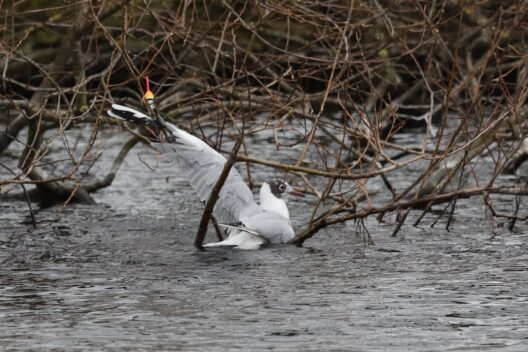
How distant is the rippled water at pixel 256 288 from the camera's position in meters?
8.81

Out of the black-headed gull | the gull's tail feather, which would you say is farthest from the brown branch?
the gull's tail feather

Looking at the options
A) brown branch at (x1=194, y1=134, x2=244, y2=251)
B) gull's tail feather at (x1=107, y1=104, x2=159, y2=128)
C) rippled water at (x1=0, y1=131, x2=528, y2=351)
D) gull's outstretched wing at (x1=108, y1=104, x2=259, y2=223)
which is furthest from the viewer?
gull's outstretched wing at (x1=108, y1=104, x2=259, y2=223)

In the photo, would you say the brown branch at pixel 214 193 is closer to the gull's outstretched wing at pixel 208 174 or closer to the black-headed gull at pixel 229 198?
the black-headed gull at pixel 229 198

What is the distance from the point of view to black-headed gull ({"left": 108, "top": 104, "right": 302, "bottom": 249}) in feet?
41.4

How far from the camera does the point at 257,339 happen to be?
873cm

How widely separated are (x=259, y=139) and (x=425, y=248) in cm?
947

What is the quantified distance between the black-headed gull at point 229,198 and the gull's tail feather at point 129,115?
82 centimetres

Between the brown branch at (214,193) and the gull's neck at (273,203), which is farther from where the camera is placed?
the gull's neck at (273,203)

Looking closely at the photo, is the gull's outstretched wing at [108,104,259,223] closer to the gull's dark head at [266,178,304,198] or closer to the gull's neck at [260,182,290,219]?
the gull's neck at [260,182,290,219]

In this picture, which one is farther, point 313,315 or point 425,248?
point 425,248

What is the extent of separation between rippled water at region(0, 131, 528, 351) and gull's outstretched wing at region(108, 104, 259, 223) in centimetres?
46

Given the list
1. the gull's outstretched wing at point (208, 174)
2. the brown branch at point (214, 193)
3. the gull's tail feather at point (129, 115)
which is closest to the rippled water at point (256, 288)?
the brown branch at point (214, 193)

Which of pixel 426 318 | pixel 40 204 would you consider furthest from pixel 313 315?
pixel 40 204

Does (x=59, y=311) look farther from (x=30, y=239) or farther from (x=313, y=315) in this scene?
(x=30, y=239)
